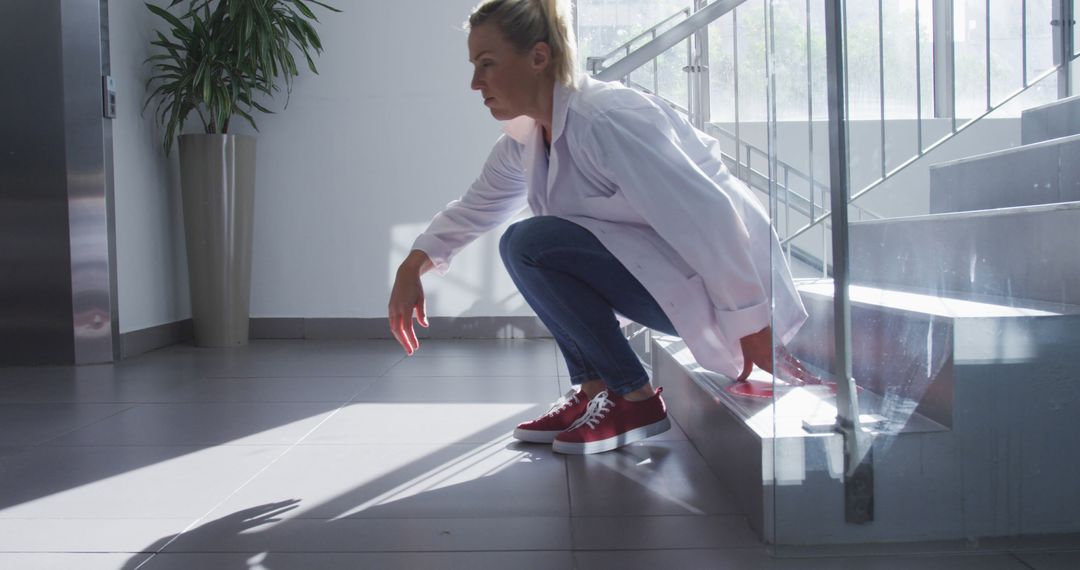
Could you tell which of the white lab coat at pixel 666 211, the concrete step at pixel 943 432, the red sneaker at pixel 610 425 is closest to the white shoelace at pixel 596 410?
the red sneaker at pixel 610 425

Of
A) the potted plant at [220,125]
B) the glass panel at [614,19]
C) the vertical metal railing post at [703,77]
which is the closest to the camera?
the vertical metal railing post at [703,77]

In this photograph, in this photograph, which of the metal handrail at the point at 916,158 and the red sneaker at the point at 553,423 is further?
the red sneaker at the point at 553,423

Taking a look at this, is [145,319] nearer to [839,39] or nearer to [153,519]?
[153,519]

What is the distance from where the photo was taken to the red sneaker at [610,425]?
5.14 ft

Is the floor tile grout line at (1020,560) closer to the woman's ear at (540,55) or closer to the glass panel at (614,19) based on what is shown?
the woman's ear at (540,55)

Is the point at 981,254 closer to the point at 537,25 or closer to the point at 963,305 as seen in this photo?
the point at 963,305

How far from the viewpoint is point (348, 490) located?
4.48 ft

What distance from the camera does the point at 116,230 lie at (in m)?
3.13

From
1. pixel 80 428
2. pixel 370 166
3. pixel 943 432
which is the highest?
pixel 370 166

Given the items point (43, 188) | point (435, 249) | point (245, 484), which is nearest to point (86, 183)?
point (43, 188)

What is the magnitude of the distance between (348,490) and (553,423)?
46 centimetres

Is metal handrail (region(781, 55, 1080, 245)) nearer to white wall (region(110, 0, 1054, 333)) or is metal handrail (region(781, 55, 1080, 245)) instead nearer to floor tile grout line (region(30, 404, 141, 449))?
floor tile grout line (region(30, 404, 141, 449))

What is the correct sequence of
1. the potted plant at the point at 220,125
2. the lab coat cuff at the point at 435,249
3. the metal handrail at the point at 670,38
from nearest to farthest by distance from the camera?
the lab coat cuff at the point at 435,249, the metal handrail at the point at 670,38, the potted plant at the point at 220,125

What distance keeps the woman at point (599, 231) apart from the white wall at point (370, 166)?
2.08 metres
